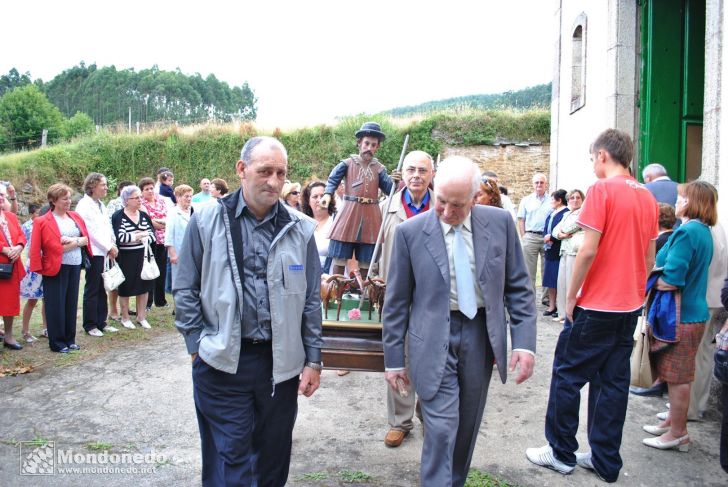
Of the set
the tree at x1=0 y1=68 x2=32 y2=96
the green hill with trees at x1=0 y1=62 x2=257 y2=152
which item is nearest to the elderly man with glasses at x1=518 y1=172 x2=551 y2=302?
the green hill with trees at x1=0 y1=62 x2=257 y2=152

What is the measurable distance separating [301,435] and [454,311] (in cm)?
213

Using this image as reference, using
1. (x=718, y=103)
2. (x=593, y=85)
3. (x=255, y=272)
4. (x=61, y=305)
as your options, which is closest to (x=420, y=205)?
(x=255, y=272)

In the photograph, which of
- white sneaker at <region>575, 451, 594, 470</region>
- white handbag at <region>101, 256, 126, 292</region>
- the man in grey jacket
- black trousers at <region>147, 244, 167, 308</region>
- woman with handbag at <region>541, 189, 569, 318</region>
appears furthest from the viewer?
black trousers at <region>147, 244, 167, 308</region>

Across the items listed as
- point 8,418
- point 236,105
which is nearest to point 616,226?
point 8,418

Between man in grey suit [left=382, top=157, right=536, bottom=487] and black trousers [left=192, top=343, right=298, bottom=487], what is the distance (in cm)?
63

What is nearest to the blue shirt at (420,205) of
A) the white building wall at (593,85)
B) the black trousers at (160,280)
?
the white building wall at (593,85)

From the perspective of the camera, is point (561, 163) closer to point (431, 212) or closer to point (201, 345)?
point (431, 212)

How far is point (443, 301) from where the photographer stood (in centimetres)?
288

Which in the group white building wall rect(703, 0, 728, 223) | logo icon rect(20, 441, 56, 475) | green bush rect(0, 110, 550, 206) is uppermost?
green bush rect(0, 110, 550, 206)

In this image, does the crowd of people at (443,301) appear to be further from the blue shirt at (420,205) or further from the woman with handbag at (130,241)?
the woman with handbag at (130,241)

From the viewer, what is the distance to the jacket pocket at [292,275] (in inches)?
108

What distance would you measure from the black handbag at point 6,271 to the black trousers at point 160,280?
9.78 ft

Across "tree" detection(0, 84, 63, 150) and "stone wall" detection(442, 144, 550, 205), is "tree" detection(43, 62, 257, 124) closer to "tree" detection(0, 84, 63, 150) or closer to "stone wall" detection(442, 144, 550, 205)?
"tree" detection(0, 84, 63, 150)

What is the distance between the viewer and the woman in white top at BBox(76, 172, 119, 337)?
7.19 m
